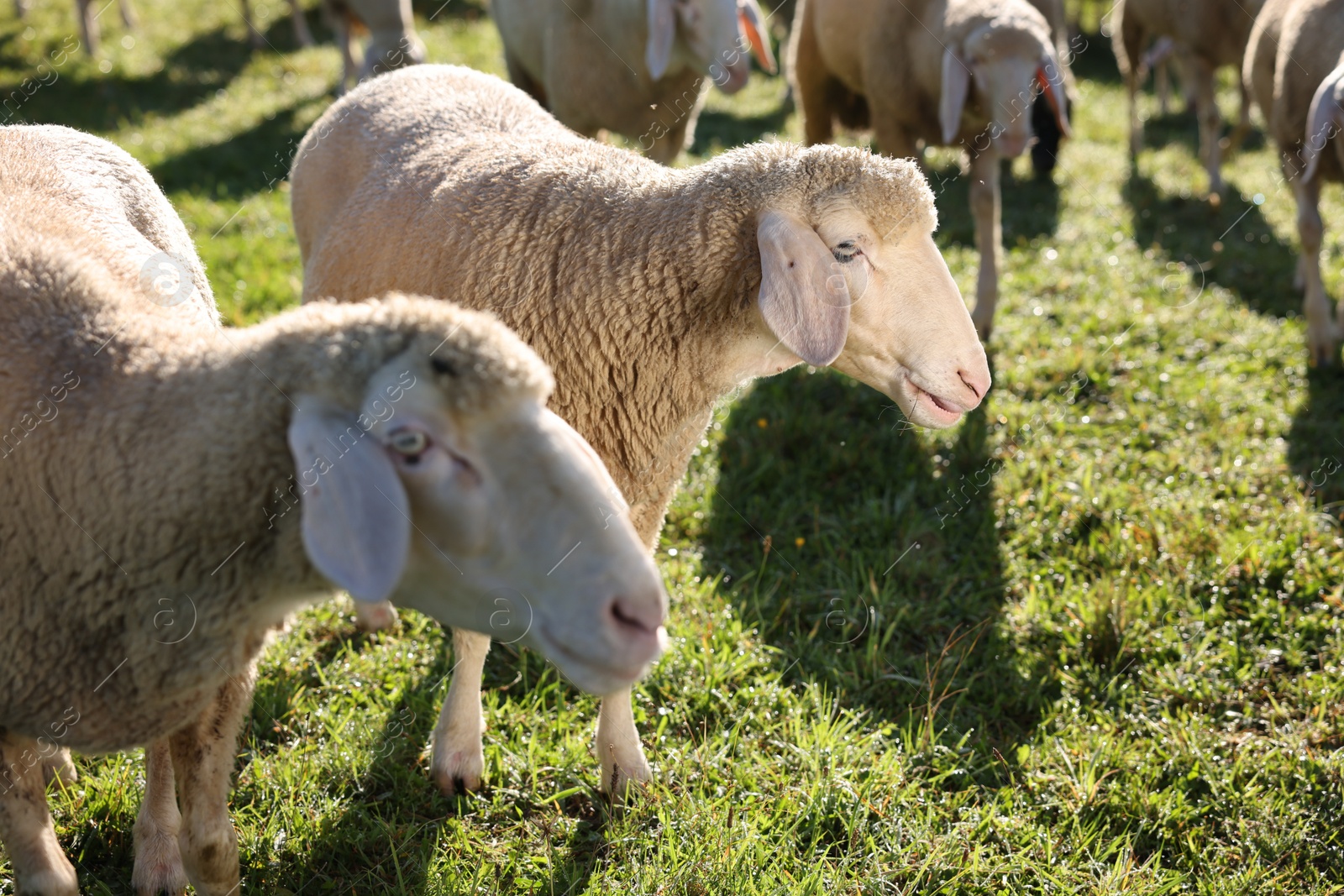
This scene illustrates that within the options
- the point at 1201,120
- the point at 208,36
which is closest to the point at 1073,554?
the point at 1201,120

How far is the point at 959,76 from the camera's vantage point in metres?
5.04

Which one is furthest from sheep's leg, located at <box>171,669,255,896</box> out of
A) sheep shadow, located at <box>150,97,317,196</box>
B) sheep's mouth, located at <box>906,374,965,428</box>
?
sheep shadow, located at <box>150,97,317,196</box>

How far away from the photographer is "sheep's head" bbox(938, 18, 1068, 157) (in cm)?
493

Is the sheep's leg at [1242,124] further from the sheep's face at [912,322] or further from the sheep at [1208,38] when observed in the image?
the sheep's face at [912,322]

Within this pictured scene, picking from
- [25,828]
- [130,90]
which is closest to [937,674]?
[25,828]

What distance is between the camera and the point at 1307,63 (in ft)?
16.5

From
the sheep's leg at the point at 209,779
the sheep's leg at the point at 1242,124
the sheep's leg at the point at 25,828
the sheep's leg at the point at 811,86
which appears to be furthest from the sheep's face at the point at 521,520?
the sheep's leg at the point at 1242,124

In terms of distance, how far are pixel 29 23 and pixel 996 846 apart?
11.8m

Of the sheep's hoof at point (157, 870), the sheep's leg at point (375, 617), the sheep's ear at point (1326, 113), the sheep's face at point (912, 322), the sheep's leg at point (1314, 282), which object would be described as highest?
the sheep's ear at point (1326, 113)

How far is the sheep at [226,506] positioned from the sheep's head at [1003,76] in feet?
12.9

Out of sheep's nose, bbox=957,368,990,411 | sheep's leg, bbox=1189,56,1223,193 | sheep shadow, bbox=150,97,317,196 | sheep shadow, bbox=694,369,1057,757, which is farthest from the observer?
sheep's leg, bbox=1189,56,1223,193

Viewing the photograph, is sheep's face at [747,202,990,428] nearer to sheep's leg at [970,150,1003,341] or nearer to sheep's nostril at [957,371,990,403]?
sheep's nostril at [957,371,990,403]

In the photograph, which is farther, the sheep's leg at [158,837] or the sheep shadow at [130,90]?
the sheep shadow at [130,90]

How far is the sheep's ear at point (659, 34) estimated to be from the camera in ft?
17.0
